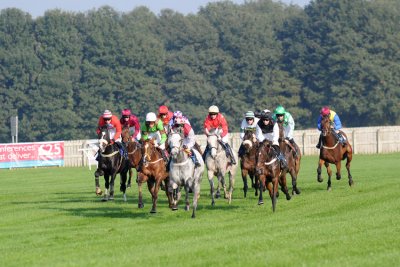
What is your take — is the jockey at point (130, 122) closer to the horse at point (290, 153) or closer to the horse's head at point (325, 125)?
the horse at point (290, 153)

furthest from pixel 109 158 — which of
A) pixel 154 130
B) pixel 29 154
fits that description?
pixel 29 154

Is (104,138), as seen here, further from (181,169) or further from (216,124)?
(181,169)

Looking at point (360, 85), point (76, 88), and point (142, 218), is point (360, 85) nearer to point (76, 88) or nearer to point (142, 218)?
point (76, 88)

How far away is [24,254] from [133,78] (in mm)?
77223

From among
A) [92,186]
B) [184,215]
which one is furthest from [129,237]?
[92,186]

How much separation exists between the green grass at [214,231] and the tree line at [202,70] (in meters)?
60.8

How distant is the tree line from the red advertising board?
96.9ft

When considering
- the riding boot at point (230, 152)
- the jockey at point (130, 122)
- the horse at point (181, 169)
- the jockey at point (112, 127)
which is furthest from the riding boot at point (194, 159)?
the jockey at point (112, 127)

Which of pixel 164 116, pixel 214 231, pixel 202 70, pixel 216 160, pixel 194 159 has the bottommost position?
pixel 214 231

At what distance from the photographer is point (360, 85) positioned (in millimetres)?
92562

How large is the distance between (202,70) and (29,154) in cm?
4395

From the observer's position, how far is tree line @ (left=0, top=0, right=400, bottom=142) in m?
91.9

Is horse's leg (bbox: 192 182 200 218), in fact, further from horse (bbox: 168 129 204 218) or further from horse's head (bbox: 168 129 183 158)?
horse's head (bbox: 168 129 183 158)

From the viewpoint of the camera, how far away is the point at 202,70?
100 m
